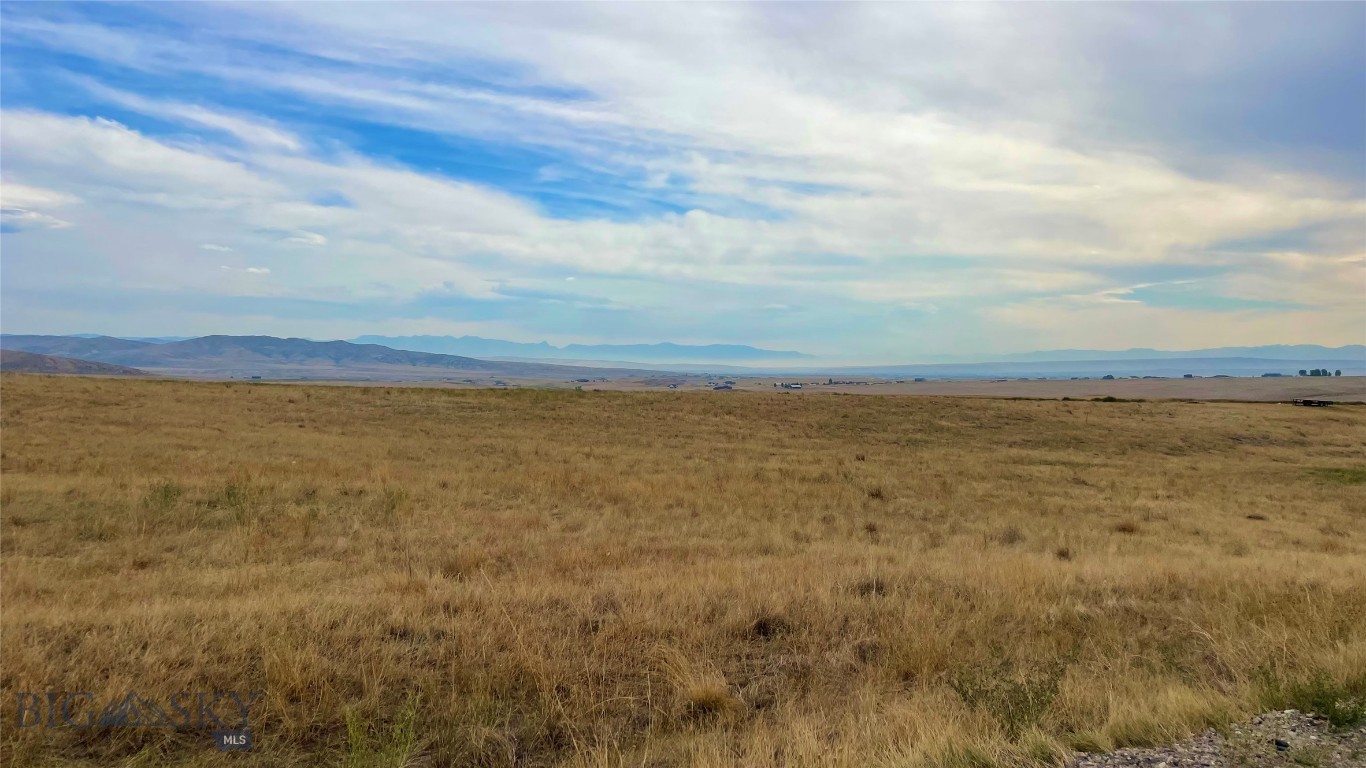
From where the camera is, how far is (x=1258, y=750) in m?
4.00

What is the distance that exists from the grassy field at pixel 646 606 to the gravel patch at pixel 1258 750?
0.64ft

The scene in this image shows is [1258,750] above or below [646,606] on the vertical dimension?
above

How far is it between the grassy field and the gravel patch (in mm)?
194

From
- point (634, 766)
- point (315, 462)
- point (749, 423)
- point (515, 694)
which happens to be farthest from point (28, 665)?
point (749, 423)

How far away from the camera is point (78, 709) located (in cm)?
471

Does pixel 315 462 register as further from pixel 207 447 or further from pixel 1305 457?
pixel 1305 457

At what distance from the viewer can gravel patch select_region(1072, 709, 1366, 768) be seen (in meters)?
3.83

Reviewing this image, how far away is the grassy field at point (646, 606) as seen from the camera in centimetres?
468

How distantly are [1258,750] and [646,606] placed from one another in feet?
15.8

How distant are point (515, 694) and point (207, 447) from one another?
20741mm

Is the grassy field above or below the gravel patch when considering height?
below

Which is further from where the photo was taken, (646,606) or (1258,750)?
(646,606)

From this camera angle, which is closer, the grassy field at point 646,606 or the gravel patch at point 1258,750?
the gravel patch at point 1258,750

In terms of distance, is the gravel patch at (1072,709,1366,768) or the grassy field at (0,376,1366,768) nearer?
the gravel patch at (1072,709,1366,768)
